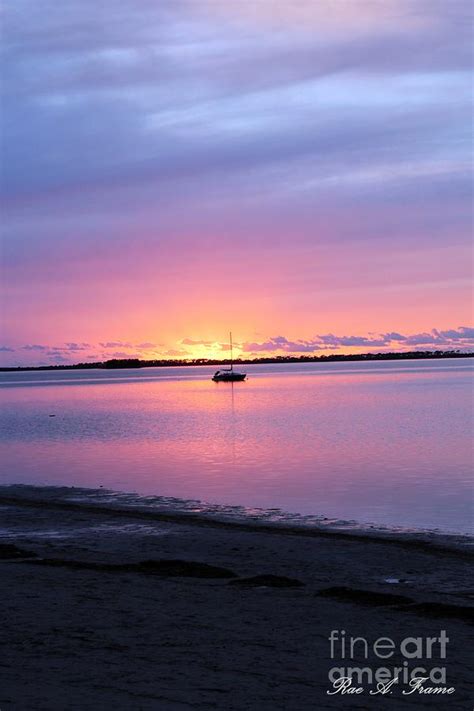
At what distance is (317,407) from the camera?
272 ft

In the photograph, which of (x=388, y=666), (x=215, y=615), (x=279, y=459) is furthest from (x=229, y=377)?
(x=388, y=666)

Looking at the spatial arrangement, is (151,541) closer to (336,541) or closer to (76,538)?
(76,538)

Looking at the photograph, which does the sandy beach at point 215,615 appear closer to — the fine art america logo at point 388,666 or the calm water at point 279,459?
the fine art america logo at point 388,666

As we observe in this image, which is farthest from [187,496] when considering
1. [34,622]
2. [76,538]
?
[34,622]

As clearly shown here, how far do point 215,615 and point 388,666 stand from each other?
8.50ft

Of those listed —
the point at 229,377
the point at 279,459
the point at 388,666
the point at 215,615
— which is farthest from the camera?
the point at 229,377

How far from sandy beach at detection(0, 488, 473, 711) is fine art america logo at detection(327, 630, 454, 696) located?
0.06 metres

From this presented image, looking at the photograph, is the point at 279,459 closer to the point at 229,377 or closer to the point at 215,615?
the point at 215,615

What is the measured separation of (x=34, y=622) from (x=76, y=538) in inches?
278

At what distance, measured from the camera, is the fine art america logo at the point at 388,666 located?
27.2 ft

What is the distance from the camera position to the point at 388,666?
895 cm

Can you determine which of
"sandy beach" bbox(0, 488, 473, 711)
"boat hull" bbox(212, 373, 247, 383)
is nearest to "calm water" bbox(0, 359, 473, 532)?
"sandy beach" bbox(0, 488, 473, 711)

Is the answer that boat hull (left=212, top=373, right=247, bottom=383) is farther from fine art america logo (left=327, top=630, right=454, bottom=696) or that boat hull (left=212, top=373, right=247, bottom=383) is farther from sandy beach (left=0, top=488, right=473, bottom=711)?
fine art america logo (left=327, top=630, right=454, bottom=696)

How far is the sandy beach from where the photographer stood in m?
7.93
